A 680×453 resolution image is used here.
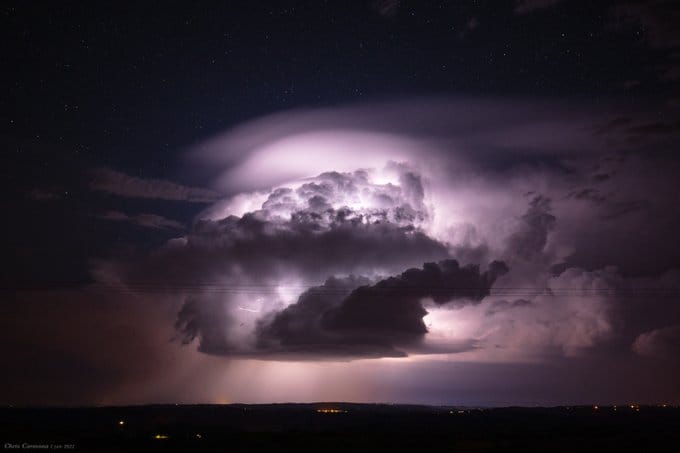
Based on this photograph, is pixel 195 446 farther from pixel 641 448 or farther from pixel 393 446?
pixel 641 448

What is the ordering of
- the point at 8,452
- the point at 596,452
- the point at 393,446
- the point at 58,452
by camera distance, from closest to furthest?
1. the point at 8,452
2. the point at 58,452
3. the point at 596,452
4. the point at 393,446

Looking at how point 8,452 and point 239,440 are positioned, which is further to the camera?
point 239,440

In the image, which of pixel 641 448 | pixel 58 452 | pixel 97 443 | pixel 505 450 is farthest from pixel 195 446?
pixel 641 448

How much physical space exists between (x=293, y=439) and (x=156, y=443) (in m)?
34.7

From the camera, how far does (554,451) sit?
417ft

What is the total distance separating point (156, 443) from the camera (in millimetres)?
143875

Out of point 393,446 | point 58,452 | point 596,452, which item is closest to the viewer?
point 58,452

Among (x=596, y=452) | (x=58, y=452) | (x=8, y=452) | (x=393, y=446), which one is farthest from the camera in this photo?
(x=393, y=446)

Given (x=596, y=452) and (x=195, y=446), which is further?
(x=195, y=446)

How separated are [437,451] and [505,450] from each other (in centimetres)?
1503

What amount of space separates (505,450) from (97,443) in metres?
86.1

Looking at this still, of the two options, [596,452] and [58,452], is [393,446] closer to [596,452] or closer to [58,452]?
[596,452]

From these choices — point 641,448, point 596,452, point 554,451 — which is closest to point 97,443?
point 554,451

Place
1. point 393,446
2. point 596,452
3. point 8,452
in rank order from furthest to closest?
point 393,446, point 596,452, point 8,452
